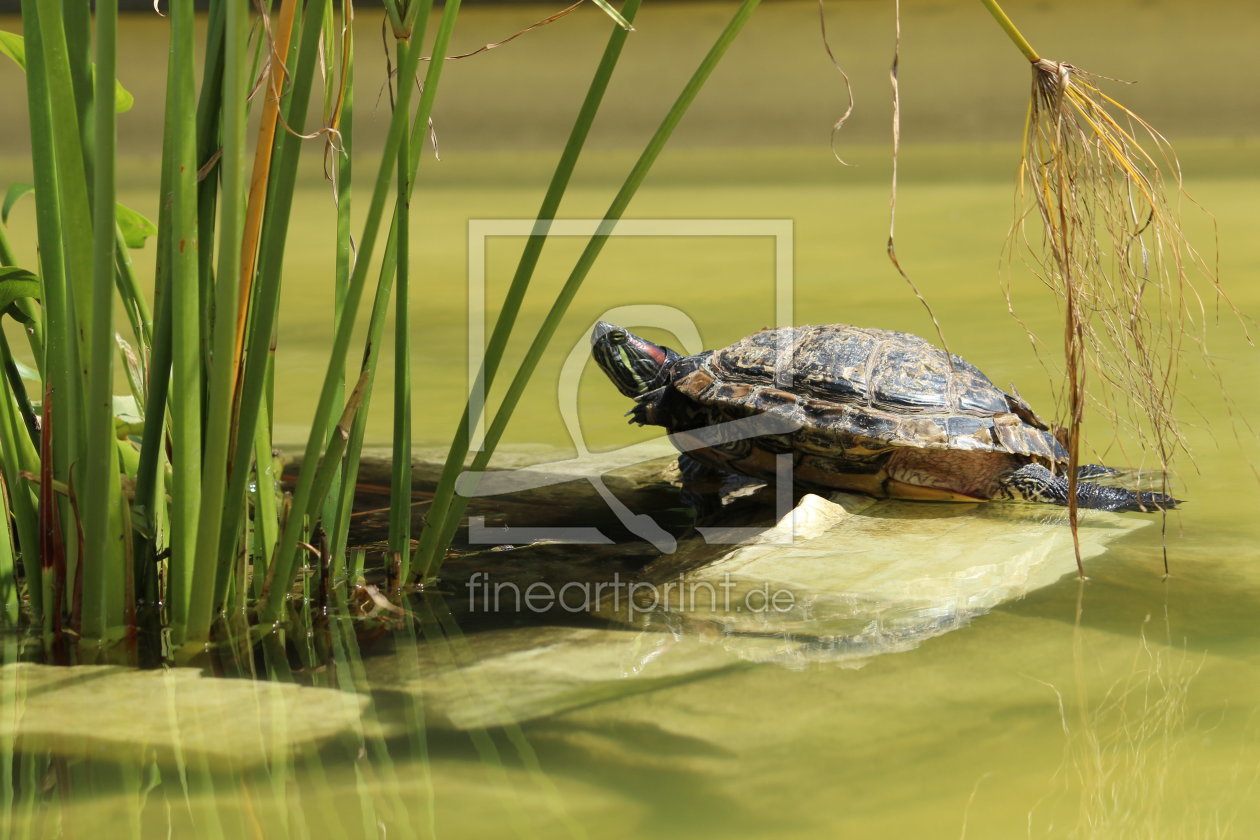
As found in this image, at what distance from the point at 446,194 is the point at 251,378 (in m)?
5.62

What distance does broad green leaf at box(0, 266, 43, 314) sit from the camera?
152 cm

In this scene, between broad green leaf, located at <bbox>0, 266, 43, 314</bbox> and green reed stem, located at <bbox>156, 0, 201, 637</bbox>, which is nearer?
green reed stem, located at <bbox>156, 0, 201, 637</bbox>

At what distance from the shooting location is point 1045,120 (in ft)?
4.06

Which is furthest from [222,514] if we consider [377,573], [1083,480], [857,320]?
[857,320]

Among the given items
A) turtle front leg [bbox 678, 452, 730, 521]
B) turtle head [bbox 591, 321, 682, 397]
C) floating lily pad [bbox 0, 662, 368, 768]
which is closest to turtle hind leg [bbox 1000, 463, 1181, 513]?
turtle front leg [bbox 678, 452, 730, 521]

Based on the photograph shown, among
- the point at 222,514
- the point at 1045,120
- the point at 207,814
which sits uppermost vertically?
the point at 1045,120

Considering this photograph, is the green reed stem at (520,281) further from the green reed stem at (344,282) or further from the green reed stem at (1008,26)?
the green reed stem at (1008,26)

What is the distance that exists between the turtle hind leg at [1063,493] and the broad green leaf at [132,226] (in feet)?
5.32

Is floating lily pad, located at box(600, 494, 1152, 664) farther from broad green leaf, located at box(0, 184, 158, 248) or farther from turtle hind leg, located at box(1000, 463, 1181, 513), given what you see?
broad green leaf, located at box(0, 184, 158, 248)

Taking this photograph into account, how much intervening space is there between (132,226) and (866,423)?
53.9 inches

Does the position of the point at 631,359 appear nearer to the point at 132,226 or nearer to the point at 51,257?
the point at 132,226

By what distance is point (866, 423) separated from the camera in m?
2.32

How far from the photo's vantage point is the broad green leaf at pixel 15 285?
59.7 inches

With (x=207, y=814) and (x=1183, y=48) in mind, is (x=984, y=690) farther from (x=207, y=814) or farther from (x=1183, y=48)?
(x=1183, y=48)
